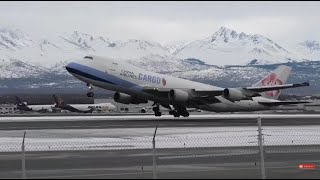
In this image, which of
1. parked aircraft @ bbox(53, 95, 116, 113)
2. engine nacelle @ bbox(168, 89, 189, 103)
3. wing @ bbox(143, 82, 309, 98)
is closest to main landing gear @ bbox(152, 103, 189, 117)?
wing @ bbox(143, 82, 309, 98)

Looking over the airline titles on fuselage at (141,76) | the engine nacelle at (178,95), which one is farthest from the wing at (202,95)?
the airline titles on fuselage at (141,76)

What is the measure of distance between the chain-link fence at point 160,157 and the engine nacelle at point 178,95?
24.5m

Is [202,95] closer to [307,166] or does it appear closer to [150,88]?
[150,88]

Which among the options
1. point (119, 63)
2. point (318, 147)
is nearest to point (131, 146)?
point (318, 147)

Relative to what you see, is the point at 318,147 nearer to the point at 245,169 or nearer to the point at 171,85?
the point at 245,169

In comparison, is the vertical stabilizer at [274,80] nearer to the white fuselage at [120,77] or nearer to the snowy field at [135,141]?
the white fuselage at [120,77]

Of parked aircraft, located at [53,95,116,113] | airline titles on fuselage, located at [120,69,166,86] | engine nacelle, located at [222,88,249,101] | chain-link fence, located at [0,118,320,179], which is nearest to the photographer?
chain-link fence, located at [0,118,320,179]

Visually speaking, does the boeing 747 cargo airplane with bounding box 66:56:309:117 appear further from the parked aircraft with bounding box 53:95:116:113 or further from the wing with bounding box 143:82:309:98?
the parked aircraft with bounding box 53:95:116:113

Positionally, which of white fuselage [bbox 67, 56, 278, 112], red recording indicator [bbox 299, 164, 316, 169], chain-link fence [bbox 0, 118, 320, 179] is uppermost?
white fuselage [bbox 67, 56, 278, 112]

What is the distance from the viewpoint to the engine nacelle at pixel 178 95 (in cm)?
6383

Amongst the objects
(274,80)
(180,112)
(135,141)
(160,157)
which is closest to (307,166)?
(160,157)

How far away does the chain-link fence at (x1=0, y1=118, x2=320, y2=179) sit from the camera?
21141mm

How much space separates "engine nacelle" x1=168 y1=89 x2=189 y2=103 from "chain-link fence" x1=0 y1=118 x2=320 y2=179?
24470mm

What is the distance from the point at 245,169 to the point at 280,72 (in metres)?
58.2
